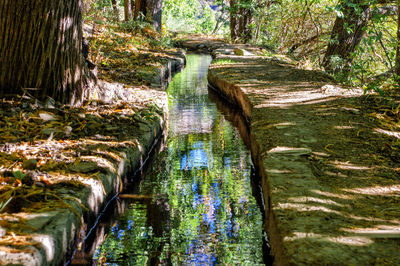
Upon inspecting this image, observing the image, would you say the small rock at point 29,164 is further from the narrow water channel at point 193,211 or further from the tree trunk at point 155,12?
the tree trunk at point 155,12

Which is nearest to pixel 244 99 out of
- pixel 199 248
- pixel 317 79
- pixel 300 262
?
pixel 317 79

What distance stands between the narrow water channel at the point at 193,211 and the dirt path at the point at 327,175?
0.26 m

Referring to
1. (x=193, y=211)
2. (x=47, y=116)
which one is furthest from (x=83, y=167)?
(x=47, y=116)

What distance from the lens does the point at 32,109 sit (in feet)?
13.8

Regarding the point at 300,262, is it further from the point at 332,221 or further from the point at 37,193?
the point at 37,193

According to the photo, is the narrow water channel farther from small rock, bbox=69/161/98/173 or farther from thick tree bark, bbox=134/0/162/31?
thick tree bark, bbox=134/0/162/31

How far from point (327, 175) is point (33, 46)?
10.7 ft

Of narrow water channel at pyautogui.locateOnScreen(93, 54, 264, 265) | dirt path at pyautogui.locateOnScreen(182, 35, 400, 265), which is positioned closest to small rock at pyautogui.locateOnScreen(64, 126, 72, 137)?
narrow water channel at pyautogui.locateOnScreen(93, 54, 264, 265)

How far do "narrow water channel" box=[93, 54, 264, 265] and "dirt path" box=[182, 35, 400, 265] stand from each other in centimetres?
26

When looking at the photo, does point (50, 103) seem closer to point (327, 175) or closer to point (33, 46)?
point (33, 46)

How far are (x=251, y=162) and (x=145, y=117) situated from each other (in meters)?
1.44

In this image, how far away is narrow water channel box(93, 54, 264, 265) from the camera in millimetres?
2752

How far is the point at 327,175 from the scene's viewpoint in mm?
3117

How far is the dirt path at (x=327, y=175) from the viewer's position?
7.11 ft
